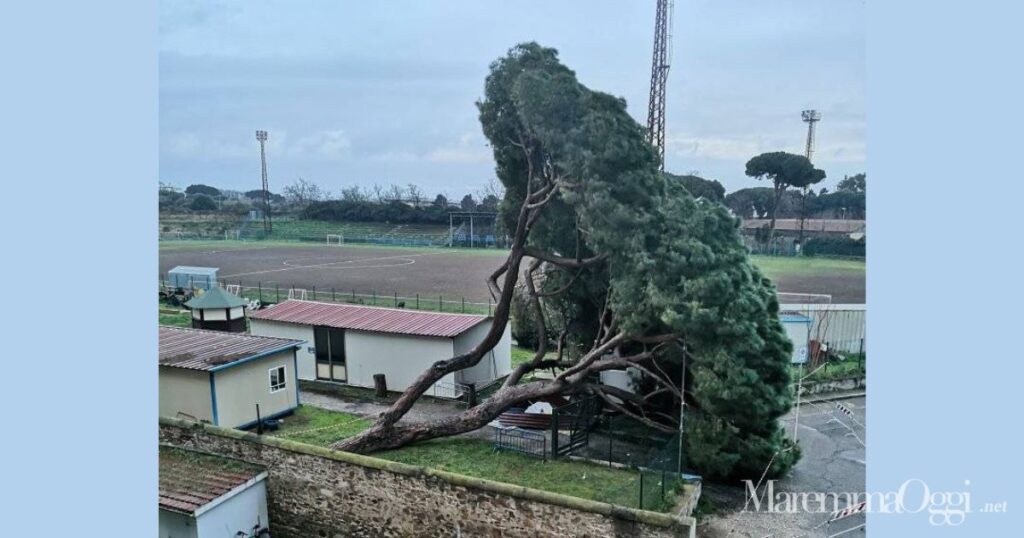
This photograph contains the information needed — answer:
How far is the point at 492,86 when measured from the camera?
11469 mm

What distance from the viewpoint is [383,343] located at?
14750mm

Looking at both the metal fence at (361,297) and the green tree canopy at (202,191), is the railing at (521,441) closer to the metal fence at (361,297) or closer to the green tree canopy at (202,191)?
the metal fence at (361,297)

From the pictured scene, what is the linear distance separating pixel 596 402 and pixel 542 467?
2.28 metres

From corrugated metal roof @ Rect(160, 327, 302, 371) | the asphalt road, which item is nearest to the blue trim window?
corrugated metal roof @ Rect(160, 327, 302, 371)

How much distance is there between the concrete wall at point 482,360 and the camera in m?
14.6

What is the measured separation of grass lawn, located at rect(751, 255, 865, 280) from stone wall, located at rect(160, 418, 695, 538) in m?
17.7

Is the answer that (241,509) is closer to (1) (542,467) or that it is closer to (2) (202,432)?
(2) (202,432)

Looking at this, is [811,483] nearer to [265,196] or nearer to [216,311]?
[216,311]

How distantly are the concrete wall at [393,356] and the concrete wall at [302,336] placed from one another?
1111mm

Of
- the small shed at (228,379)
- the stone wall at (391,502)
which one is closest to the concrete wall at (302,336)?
the small shed at (228,379)

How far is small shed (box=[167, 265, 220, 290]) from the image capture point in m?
25.6

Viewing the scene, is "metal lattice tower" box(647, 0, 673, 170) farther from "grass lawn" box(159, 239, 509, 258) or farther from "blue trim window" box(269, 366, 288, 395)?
"grass lawn" box(159, 239, 509, 258)

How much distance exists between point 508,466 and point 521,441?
0.82 m

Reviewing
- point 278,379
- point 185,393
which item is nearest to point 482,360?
point 278,379
